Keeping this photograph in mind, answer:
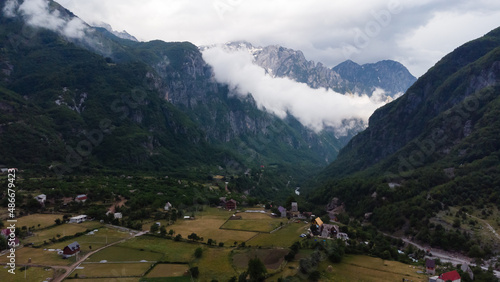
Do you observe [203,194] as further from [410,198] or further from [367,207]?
[410,198]

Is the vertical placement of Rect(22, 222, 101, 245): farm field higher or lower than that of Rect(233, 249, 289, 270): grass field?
higher

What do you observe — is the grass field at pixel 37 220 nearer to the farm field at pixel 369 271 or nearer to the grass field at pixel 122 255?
the grass field at pixel 122 255

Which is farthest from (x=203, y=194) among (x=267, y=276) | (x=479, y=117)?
(x=479, y=117)

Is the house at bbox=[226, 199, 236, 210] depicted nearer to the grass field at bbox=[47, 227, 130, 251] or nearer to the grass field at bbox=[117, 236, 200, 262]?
the grass field at bbox=[117, 236, 200, 262]

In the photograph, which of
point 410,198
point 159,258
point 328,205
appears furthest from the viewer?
point 328,205

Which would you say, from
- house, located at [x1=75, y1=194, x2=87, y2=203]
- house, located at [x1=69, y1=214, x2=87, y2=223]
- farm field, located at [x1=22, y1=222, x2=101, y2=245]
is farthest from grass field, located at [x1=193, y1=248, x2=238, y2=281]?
house, located at [x1=75, y1=194, x2=87, y2=203]

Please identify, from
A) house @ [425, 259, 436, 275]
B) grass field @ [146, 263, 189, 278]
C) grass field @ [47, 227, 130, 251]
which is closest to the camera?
grass field @ [146, 263, 189, 278]

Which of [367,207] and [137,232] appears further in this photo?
[367,207]

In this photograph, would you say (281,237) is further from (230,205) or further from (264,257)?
(230,205)
